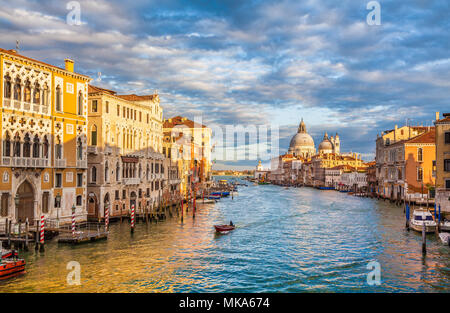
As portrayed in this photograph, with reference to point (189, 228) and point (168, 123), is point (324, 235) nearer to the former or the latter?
point (189, 228)

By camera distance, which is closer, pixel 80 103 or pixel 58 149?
pixel 58 149

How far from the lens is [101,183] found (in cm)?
2948

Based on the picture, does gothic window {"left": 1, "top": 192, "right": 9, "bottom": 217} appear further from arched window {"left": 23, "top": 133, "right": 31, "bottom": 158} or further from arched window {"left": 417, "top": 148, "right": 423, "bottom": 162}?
arched window {"left": 417, "top": 148, "right": 423, "bottom": 162}

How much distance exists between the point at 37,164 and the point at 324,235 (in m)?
20.1

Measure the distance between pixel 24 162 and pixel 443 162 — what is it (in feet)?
109

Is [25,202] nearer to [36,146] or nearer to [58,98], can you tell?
[36,146]

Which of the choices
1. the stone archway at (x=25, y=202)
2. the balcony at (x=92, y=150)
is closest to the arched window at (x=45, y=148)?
the stone archway at (x=25, y=202)

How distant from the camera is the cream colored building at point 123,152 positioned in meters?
29.6

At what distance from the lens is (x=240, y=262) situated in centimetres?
1997

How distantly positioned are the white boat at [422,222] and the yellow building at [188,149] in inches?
1049

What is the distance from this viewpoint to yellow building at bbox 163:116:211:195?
49456mm

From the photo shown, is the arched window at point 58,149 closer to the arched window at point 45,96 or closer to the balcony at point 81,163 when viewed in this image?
the balcony at point 81,163

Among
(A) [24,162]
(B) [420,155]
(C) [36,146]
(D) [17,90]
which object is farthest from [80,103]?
(B) [420,155]

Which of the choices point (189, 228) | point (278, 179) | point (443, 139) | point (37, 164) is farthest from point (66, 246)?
point (278, 179)
